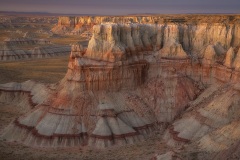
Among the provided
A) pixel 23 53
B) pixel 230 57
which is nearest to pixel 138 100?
pixel 230 57

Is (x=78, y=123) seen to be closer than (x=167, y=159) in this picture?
No

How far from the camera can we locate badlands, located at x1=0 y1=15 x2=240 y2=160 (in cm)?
3431

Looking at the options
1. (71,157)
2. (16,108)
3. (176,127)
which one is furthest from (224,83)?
(16,108)

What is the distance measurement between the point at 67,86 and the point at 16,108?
1397 centimetres

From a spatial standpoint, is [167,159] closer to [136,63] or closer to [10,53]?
[136,63]

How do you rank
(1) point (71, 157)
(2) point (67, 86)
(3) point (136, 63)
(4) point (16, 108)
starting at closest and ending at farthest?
(1) point (71, 157) < (2) point (67, 86) < (3) point (136, 63) < (4) point (16, 108)

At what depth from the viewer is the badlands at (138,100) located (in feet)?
113

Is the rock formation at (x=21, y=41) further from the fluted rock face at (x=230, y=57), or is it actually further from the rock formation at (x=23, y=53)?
the fluted rock face at (x=230, y=57)

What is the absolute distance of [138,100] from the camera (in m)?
40.3

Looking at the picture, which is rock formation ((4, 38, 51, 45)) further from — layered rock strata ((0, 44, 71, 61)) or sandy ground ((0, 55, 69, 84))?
sandy ground ((0, 55, 69, 84))

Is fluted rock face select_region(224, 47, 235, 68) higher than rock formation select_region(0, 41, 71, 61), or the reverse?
fluted rock face select_region(224, 47, 235, 68)

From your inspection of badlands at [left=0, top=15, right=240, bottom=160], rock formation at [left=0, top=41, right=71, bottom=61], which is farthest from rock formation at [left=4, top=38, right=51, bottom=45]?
badlands at [left=0, top=15, right=240, bottom=160]

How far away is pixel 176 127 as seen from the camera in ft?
120

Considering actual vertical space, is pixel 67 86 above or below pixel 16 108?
above
